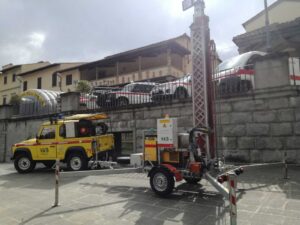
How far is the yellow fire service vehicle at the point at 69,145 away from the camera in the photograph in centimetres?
1134

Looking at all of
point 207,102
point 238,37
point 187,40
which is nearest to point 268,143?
point 207,102

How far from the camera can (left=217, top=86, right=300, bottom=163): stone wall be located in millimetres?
9750

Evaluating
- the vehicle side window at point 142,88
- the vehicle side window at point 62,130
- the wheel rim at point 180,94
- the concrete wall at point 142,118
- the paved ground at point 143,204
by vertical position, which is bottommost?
the paved ground at point 143,204

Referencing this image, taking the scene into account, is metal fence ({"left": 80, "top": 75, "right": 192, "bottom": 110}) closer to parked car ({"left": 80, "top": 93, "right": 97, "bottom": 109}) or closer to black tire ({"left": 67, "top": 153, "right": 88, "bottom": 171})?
parked car ({"left": 80, "top": 93, "right": 97, "bottom": 109})

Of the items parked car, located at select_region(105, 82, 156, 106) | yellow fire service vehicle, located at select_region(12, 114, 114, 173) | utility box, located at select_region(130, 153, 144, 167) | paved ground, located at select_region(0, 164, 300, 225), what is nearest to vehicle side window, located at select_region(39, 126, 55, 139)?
yellow fire service vehicle, located at select_region(12, 114, 114, 173)

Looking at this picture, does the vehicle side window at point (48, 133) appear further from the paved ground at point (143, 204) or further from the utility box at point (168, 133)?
the utility box at point (168, 133)

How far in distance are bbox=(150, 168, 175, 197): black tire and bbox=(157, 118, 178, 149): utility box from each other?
64cm

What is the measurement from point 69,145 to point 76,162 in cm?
77

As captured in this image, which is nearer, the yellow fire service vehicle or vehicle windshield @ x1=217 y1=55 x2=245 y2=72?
the yellow fire service vehicle

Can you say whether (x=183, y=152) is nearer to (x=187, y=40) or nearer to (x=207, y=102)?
(x=207, y=102)

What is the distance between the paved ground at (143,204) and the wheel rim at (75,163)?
2426mm

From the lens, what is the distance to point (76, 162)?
37.4 feet

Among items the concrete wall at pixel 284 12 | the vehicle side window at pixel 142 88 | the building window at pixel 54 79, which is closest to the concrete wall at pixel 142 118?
the vehicle side window at pixel 142 88

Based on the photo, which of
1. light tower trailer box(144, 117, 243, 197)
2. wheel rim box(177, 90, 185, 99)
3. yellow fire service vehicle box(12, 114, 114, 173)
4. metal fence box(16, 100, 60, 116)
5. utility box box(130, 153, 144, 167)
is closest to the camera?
light tower trailer box(144, 117, 243, 197)
